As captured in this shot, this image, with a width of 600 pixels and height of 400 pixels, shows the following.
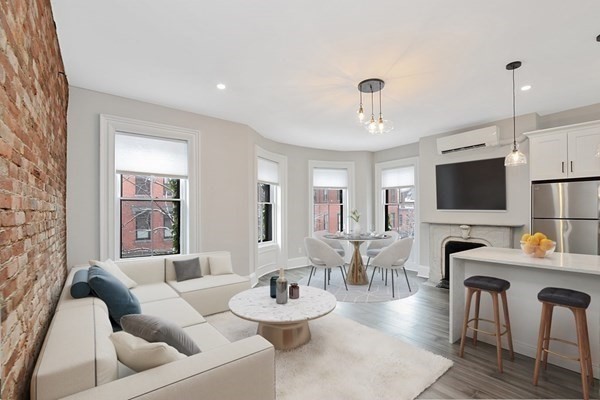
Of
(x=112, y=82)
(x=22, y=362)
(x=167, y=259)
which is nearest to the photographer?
(x=22, y=362)

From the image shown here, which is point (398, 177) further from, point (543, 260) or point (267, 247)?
point (543, 260)

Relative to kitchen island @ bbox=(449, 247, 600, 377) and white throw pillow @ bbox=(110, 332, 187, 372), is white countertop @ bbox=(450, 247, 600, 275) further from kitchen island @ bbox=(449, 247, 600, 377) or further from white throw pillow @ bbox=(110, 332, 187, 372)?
white throw pillow @ bbox=(110, 332, 187, 372)

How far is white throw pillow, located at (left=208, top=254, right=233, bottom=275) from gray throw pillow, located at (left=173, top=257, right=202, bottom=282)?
0.62ft

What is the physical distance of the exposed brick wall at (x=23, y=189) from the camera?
988mm

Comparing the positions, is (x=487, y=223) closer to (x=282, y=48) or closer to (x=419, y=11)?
(x=419, y=11)

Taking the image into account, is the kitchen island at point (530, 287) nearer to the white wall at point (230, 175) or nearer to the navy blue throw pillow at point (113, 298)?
the white wall at point (230, 175)

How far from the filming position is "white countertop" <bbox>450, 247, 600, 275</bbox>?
221cm

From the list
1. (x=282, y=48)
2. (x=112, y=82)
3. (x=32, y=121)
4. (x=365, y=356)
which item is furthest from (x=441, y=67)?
(x=112, y=82)

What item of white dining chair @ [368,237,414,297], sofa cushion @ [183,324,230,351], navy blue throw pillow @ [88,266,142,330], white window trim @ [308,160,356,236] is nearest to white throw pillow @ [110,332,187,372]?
sofa cushion @ [183,324,230,351]

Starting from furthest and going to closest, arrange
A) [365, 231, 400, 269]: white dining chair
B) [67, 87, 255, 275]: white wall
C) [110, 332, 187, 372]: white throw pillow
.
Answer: [365, 231, 400, 269]: white dining chair → [67, 87, 255, 275]: white wall → [110, 332, 187, 372]: white throw pillow

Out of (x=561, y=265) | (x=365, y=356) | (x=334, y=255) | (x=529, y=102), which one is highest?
(x=529, y=102)

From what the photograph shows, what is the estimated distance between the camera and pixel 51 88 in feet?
6.86

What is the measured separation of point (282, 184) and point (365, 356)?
405 cm

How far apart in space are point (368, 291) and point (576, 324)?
2661mm
